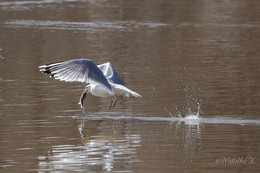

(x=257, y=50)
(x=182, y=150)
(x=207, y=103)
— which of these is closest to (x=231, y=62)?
(x=257, y=50)

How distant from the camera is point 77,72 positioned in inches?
500

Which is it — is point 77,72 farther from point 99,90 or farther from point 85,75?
point 99,90

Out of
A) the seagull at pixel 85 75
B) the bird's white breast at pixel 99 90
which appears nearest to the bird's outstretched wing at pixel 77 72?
the seagull at pixel 85 75

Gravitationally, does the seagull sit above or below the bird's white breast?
above

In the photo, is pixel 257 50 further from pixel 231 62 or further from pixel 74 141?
pixel 74 141

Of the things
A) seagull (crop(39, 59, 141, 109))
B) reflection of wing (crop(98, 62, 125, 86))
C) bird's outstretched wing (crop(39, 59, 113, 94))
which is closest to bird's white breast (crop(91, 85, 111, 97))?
seagull (crop(39, 59, 141, 109))

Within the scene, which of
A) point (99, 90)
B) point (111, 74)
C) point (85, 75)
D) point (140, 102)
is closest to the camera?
point (85, 75)

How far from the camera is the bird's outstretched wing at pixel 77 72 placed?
12539mm

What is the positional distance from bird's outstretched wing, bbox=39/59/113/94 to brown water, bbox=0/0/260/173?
0.69m

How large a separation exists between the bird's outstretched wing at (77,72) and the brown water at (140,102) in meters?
0.69

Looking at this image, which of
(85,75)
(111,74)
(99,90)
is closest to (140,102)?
(111,74)

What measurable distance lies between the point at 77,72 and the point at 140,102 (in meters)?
2.01

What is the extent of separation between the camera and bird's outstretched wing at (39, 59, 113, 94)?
41.1ft

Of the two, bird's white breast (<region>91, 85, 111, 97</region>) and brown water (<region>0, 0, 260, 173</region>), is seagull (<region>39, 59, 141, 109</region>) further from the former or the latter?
brown water (<region>0, 0, 260, 173</region>)
